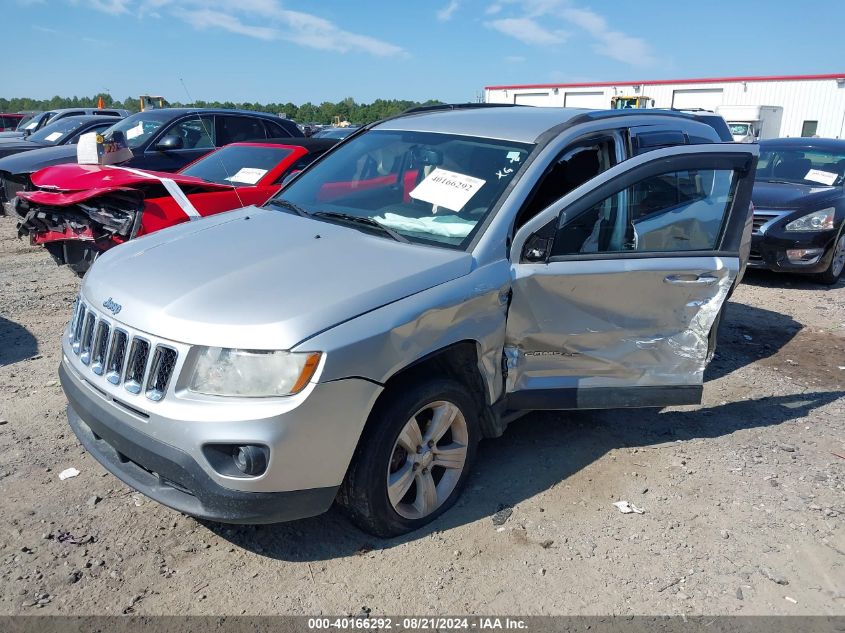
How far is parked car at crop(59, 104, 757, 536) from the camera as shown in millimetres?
2559

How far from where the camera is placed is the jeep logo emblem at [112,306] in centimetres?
286

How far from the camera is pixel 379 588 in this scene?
284cm

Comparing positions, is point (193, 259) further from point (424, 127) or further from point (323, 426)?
point (424, 127)

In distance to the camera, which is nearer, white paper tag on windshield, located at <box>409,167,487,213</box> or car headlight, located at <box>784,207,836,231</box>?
white paper tag on windshield, located at <box>409,167,487,213</box>

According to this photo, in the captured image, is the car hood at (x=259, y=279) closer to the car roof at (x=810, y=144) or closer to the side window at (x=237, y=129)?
the side window at (x=237, y=129)

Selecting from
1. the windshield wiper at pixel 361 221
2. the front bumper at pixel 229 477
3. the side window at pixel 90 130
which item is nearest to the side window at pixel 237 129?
the side window at pixel 90 130

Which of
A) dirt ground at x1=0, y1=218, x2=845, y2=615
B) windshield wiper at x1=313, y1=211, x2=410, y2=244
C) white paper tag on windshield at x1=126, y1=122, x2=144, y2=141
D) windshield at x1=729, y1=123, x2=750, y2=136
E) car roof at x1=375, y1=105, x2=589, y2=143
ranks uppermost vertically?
windshield at x1=729, y1=123, x2=750, y2=136

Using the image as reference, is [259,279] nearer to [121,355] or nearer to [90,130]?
[121,355]

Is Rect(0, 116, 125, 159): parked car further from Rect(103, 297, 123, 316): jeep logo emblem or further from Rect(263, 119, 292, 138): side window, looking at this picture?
Rect(103, 297, 123, 316): jeep logo emblem

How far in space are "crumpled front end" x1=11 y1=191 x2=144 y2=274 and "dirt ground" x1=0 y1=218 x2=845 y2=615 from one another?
143cm

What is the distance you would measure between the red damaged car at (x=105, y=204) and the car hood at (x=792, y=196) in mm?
5914

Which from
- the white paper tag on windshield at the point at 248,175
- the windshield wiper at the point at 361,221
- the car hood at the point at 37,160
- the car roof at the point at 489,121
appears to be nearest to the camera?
the windshield wiper at the point at 361,221

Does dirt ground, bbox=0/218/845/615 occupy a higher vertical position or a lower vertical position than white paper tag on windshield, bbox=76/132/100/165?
lower

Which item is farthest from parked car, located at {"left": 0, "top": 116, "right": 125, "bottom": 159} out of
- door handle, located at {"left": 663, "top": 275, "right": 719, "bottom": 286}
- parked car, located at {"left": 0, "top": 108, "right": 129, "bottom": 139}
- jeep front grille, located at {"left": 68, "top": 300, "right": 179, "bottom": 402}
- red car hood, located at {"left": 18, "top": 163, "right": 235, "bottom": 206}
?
door handle, located at {"left": 663, "top": 275, "right": 719, "bottom": 286}
